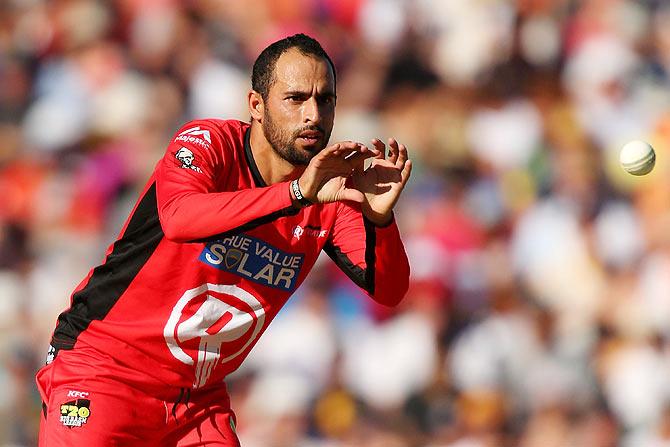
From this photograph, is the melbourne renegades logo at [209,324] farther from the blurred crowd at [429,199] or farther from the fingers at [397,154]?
the blurred crowd at [429,199]

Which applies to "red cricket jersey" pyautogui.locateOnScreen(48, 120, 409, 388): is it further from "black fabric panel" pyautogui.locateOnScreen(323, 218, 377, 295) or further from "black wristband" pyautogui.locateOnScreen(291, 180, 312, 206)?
"black wristband" pyautogui.locateOnScreen(291, 180, 312, 206)

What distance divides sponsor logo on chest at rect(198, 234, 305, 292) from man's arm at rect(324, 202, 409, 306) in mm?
214

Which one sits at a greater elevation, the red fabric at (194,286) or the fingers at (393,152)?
the fingers at (393,152)

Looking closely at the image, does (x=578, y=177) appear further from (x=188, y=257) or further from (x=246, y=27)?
(x=188, y=257)

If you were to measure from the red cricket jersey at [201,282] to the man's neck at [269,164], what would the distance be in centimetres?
3

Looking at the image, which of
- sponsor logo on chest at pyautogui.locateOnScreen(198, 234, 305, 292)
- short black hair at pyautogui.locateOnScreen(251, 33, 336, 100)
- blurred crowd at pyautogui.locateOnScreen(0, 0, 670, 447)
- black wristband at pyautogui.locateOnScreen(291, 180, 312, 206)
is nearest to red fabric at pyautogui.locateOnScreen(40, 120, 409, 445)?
sponsor logo on chest at pyautogui.locateOnScreen(198, 234, 305, 292)

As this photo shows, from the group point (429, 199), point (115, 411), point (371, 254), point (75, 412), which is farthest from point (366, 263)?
point (429, 199)

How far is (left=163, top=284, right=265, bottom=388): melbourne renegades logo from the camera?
4344 millimetres

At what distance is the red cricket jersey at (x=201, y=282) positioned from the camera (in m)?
4.31

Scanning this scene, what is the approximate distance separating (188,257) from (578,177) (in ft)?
17.5

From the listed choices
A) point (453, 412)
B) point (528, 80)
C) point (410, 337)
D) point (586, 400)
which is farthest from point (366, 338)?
point (528, 80)

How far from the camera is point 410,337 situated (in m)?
8.26

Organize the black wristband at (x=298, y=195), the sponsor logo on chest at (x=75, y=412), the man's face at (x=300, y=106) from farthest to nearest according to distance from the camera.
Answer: the man's face at (x=300, y=106) < the sponsor logo on chest at (x=75, y=412) < the black wristband at (x=298, y=195)

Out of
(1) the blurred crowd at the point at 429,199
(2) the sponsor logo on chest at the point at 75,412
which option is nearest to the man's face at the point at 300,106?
(2) the sponsor logo on chest at the point at 75,412
